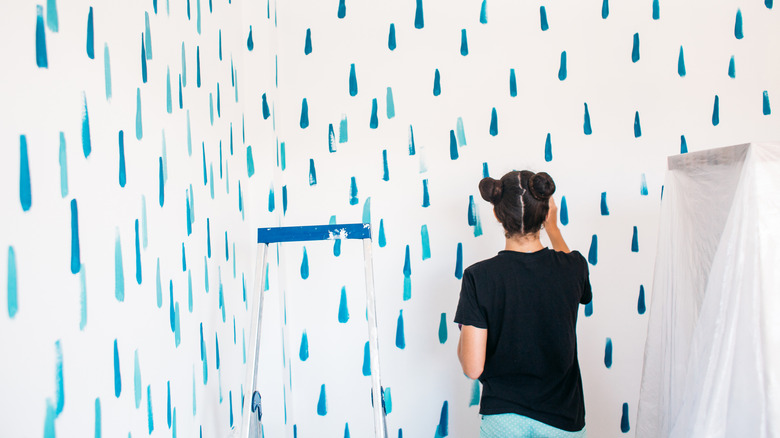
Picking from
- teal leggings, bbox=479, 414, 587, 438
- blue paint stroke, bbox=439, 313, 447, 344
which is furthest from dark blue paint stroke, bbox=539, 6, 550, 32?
teal leggings, bbox=479, 414, 587, 438

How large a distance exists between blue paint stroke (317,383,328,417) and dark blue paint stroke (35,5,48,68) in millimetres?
1486

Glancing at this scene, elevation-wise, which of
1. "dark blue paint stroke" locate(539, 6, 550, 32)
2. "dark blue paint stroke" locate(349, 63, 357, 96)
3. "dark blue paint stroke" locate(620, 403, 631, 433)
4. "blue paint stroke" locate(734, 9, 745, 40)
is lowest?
"dark blue paint stroke" locate(620, 403, 631, 433)

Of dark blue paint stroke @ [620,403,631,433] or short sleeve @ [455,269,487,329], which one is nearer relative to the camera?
short sleeve @ [455,269,487,329]

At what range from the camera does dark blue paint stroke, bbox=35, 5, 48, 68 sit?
769 mm

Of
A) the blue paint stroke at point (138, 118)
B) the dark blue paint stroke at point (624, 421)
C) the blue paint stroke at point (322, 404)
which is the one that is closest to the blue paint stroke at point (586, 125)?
the dark blue paint stroke at point (624, 421)

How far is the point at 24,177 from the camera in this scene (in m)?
0.74

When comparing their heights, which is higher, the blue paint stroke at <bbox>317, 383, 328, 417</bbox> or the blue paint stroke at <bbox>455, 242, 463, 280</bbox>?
the blue paint stroke at <bbox>455, 242, 463, 280</bbox>

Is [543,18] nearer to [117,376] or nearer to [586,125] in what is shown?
[586,125]

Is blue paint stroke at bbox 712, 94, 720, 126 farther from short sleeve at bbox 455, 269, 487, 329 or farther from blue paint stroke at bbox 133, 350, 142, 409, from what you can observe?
blue paint stroke at bbox 133, 350, 142, 409

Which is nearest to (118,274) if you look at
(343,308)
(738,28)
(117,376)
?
(117,376)

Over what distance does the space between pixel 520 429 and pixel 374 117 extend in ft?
3.88

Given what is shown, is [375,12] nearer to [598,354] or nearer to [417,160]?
[417,160]

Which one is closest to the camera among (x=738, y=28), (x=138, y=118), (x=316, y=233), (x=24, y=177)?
(x=24, y=177)

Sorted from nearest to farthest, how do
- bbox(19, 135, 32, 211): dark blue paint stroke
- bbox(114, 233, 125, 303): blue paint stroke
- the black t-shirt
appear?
1. bbox(19, 135, 32, 211): dark blue paint stroke
2. bbox(114, 233, 125, 303): blue paint stroke
3. the black t-shirt
